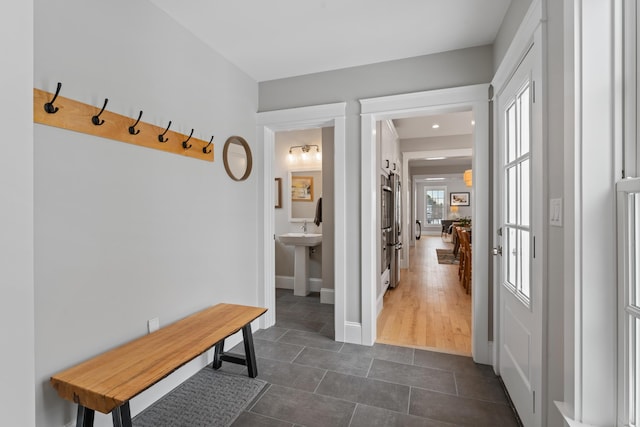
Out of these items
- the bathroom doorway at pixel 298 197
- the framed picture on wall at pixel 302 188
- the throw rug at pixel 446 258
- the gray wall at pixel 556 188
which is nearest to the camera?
the gray wall at pixel 556 188

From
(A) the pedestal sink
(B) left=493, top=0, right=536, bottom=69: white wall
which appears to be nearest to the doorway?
(B) left=493, top=0, right=536, bottom=69: white wall

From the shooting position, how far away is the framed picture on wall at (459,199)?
1440cm

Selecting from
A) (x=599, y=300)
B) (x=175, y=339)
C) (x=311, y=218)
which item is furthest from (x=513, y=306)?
(x=311, y=218)

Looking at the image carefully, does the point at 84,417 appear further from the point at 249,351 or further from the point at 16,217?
the point at 16,217

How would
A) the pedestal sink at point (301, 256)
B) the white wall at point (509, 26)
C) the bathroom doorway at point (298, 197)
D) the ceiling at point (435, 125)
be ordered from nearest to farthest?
the white wall at point (509, 26), the pedestal sink at point (301, 256), the bathroom doorway at point (298, 197), the ceiling at point (435, 125)

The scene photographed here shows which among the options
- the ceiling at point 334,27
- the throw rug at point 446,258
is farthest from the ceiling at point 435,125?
the throw rug at point 446,258

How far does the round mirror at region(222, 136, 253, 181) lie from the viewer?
2.73m

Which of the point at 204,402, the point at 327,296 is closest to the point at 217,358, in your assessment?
the point at 204,402

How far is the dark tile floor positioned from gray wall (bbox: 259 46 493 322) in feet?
1.59

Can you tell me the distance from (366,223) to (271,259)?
1.11 m

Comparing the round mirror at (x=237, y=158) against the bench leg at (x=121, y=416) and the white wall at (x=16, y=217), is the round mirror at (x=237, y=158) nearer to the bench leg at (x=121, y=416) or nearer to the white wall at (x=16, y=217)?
the bench leg at (x=121, y=416)

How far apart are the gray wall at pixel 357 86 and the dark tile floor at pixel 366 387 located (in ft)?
1.59

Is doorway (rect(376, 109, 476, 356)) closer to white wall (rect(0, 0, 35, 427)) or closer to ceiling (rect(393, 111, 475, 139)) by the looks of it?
ceiling (rect(393, 111, 475, 139))

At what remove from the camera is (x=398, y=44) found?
2484 mm
